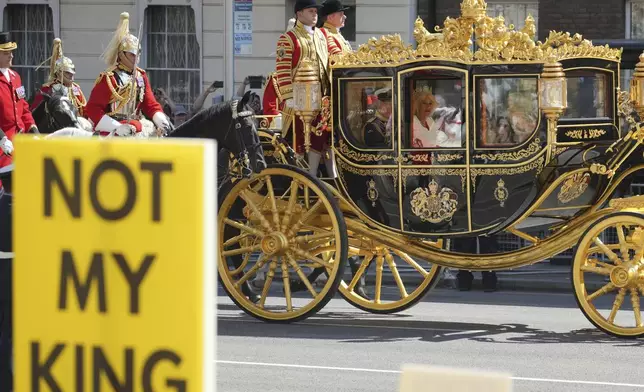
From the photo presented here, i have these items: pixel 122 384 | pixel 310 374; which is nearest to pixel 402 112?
pixel 310 374

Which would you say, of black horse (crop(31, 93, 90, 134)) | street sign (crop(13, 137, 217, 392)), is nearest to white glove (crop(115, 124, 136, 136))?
black horse (crop(31, 93, 90, 134))

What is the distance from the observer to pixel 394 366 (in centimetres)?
869

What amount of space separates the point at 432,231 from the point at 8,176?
13.5 feet

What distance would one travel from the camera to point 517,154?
9.77m

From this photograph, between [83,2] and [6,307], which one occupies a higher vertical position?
[83,2]

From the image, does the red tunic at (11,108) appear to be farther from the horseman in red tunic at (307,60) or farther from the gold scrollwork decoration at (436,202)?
the gold scrollwork decoration at (436,202)

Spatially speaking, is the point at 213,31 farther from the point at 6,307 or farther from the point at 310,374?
the point at 6,307

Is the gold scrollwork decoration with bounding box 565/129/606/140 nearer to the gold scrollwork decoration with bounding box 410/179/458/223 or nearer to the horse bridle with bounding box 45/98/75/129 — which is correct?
the gold scrollwork decoration with bounding box 410/179/458/223

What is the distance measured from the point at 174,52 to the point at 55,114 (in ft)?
31.7

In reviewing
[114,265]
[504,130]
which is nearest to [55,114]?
[504,130]

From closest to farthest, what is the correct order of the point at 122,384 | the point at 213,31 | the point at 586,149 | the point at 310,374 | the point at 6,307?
1. the point at 122,384
2. the point at 6,307
3. the point at 310,374
4. the point at 586,149
5. the point at 213,31

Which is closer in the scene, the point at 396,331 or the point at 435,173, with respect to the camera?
the point at 435,173

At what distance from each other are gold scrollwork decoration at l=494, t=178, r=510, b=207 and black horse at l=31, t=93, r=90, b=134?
11.5ft

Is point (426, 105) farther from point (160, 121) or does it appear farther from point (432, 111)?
point (160, 121)
